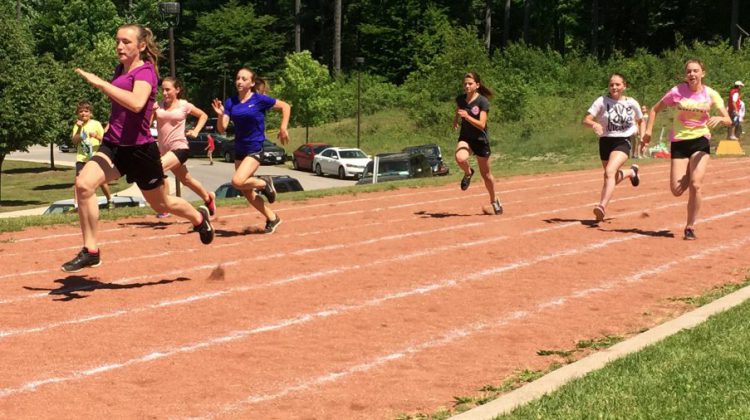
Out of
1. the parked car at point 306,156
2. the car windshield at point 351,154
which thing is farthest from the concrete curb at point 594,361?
the parked car at point 306,156

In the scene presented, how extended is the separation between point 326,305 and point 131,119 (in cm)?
233

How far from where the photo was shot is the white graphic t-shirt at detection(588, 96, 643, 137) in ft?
42.7

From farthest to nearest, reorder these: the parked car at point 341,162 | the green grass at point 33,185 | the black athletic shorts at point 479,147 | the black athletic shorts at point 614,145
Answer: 1. the parked car at point 341,162
2. the green grass at point 33,185
3. the black athletic shorts at point 479,147
4. the black athletic shorts at point 614,145

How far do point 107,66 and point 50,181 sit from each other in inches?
576

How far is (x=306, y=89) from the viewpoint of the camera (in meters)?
62.6

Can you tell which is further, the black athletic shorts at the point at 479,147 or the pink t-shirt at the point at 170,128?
the black athletic shorts at the point at 479,147

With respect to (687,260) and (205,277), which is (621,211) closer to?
(687,260)

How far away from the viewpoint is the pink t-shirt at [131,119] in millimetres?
8305

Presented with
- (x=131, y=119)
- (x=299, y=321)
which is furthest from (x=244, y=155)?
(x=299, y=321)

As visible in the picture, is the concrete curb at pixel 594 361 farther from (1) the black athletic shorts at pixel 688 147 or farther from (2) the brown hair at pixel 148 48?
(2) the brown hair at pixel 148 48

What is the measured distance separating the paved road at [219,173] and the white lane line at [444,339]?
28894mm

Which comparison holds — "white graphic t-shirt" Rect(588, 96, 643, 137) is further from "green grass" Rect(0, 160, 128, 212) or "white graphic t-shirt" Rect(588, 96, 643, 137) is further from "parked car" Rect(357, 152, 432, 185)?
"green grass" Rect(0, 160, 128, 212)

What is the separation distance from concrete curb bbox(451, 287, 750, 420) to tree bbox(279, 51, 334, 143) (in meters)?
55.3

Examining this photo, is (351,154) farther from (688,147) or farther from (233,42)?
(233,42)
